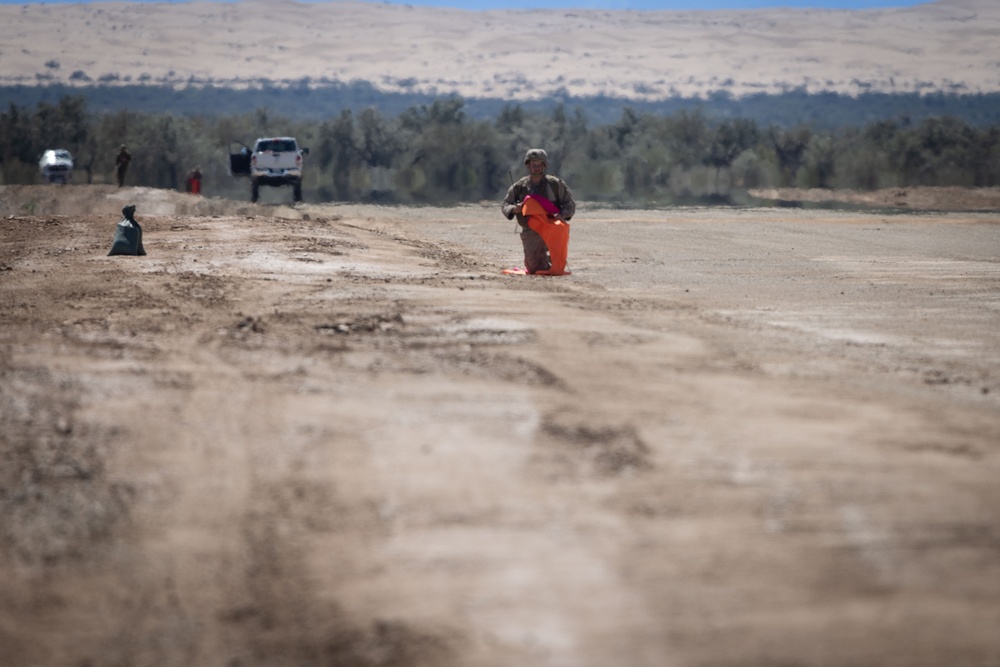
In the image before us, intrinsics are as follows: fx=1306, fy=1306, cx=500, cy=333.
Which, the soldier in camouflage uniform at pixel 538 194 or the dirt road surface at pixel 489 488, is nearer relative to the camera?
the dirt road surface at pixel 489 488

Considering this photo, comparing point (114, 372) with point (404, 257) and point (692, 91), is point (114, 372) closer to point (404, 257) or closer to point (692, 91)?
point (404, 257)

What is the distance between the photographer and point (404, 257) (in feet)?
47.7

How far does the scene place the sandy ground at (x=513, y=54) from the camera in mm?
153375

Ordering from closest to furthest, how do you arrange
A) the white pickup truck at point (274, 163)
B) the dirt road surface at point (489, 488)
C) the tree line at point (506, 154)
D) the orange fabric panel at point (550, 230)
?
the dirt road surface at point (489, 488), the orange fabric panel at point (550, 230), the white pickup truck at point (274, 163), the tree line at point (506, 154)

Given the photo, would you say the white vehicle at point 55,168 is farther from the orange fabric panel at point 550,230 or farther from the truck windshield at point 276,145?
the orange fabric panel at point 550,230

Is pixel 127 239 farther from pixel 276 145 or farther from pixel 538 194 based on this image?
pixel 276 145

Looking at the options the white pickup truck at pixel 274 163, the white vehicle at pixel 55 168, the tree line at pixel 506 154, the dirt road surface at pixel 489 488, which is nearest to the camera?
the dirt road surface at pixel 489 488

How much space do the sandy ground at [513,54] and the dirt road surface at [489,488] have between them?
141 meters

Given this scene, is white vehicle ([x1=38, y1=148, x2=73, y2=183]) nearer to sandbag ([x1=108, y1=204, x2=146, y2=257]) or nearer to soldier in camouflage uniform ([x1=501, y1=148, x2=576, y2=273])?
sandbag ([x1=108, y1=204, x2=146, y2=257])

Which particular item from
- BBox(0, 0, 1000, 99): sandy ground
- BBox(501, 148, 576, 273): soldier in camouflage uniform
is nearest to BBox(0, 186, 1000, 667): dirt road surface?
BBox(501, 148, 576, 273): soldier in camouflage uniform

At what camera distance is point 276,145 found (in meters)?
34.2

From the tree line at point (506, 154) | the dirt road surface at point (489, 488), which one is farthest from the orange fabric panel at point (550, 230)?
the tree line at point (506, 154)

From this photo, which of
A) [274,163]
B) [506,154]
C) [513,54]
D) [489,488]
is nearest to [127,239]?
[489,488]

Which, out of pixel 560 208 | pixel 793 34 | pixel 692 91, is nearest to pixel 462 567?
pixel 560 208
